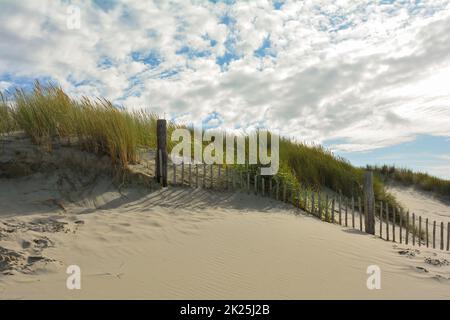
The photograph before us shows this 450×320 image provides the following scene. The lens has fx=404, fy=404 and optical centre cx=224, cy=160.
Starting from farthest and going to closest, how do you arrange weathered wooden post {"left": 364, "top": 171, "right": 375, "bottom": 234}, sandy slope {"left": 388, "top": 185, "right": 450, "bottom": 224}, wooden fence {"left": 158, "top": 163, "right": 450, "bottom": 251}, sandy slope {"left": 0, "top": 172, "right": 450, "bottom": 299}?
sandy slope {"left": 388, "top": 185, "right": 450, "bottom": 224} < wooden fence {"left": 158, "top": 163, "right": 450, "bottom": 251} < weathered wooden post {"left": 364, "top": 171, "right": 375, "bottom": 234} < sandy slope {"left": 0, "top": 172, "right": 450, "bottom": 299}

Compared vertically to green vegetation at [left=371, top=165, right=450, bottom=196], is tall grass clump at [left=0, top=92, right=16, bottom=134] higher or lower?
higher

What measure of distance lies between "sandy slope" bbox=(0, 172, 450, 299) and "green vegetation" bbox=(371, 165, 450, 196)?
33.4 feet

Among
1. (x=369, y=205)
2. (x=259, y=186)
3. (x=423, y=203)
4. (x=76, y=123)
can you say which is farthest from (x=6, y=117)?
(x=423, y=203)

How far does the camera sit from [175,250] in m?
5.16

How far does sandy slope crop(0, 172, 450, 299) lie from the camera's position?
3.99m

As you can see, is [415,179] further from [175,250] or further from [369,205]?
[175,250]

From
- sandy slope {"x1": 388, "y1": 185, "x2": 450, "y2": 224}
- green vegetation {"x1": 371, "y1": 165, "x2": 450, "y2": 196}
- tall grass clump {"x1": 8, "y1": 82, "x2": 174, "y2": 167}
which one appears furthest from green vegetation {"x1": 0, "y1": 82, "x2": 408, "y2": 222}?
green vegetation {"x1": 371, "y1": 165, "x2": 450, "y2": 196}

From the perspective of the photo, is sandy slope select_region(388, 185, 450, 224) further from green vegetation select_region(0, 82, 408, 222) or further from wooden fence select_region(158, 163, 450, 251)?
green vegetation select_region(0, 82, 408, 222)

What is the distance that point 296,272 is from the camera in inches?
179

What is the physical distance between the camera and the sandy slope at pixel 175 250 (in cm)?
399

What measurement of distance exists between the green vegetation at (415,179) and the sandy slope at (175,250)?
1018cm

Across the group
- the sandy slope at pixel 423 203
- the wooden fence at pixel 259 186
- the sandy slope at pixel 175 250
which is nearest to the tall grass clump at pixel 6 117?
the sandy slope at pixel 175 250

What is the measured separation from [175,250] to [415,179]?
1405 cm
